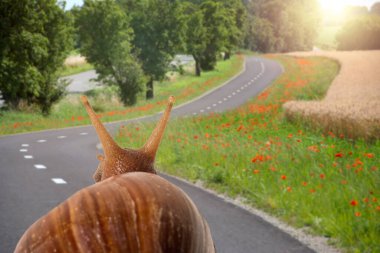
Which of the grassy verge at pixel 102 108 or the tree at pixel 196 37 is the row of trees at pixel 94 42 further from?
the grassy verge at pixel 102 108

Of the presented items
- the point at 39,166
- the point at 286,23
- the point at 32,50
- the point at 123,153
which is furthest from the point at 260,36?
the point at 123,153

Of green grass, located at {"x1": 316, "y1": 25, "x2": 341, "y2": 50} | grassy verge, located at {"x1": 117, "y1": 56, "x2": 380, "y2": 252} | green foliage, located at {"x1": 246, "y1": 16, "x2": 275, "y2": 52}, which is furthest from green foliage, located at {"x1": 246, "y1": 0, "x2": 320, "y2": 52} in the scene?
grassy verge, located at {"x1": 117, "y1": 56, "x2": 380, "y2": 252}

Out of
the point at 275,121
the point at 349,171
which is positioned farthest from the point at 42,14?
the point at 349,171

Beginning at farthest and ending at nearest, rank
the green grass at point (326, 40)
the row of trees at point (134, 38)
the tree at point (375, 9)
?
the green grass at point (326, 40), the tree at point (375, 9), the row of trees at point (134, 38)

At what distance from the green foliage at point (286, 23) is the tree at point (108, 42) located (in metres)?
70.6

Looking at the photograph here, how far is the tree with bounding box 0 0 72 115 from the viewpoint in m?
28.4

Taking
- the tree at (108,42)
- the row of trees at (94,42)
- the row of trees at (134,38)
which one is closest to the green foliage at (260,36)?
the row of trees at (94,42)

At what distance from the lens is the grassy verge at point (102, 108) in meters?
27.7

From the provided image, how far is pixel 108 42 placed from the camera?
3706 centimetres

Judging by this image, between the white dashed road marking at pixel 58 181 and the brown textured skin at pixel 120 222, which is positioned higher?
the brown textured skin at pixel 120 222

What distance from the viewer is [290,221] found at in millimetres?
8148

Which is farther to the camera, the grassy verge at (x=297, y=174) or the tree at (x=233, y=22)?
the tree at (x=233, y=22)

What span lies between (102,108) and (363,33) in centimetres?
5472

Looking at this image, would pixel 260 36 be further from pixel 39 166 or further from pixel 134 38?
pixel 39 166
